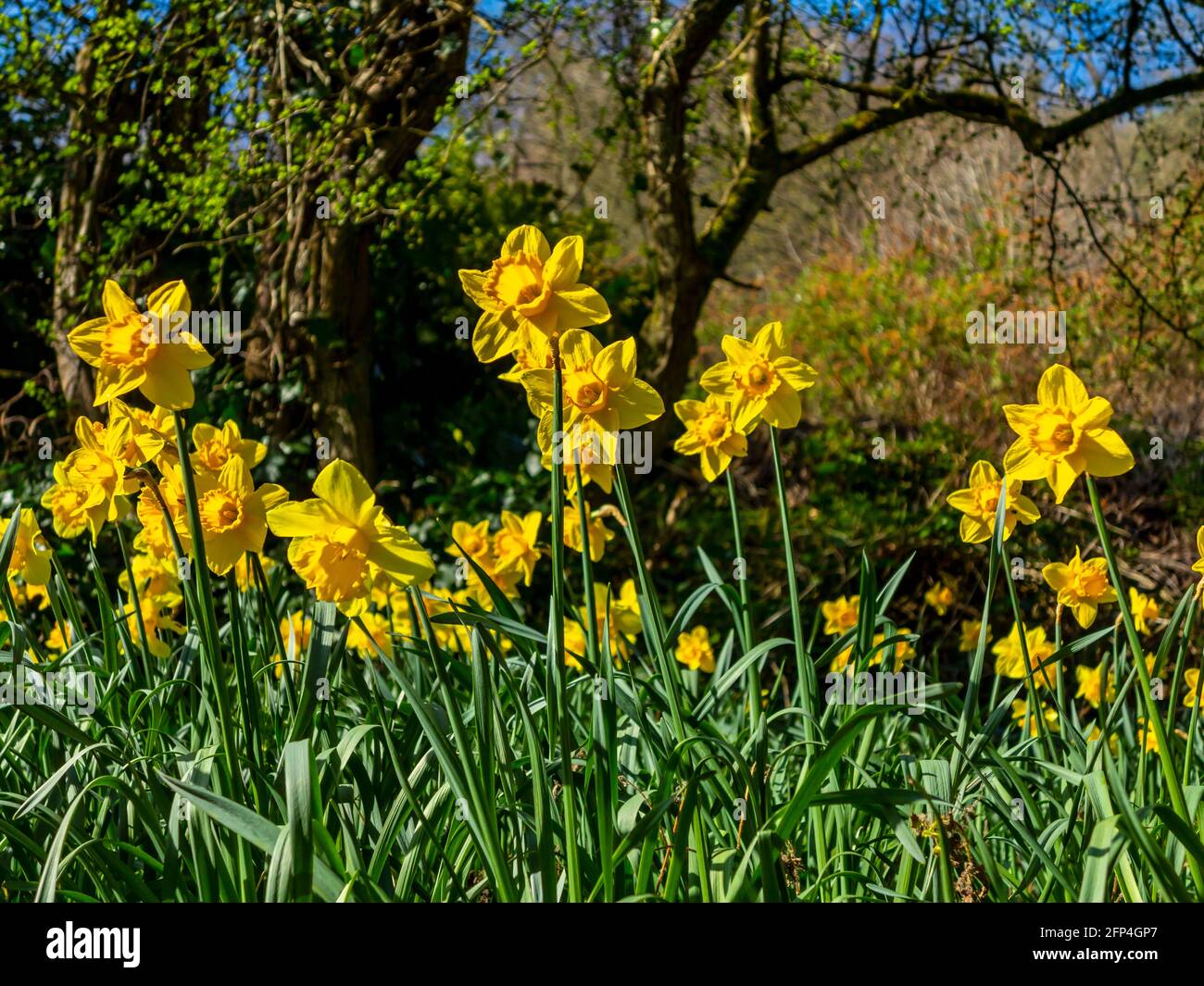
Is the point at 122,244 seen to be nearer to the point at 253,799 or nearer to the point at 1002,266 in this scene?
the point at 253,799

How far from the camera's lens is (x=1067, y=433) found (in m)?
1.42

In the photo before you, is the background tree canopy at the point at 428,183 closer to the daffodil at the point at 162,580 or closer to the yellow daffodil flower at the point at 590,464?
the daffodil at the point at 162,580

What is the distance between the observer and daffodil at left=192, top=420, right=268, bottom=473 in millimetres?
1545


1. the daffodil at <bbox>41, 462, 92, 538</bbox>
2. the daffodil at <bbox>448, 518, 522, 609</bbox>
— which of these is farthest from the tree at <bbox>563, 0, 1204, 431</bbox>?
the daffodil at <bbox>41, 462, 92, 538</bbox>

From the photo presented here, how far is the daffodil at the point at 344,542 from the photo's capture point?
1.29 meters

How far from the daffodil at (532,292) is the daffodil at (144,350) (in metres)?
0.33

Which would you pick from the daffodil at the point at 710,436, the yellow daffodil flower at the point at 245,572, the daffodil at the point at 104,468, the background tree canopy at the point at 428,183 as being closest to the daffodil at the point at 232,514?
the yellow daffodil flower at the point at 245,572

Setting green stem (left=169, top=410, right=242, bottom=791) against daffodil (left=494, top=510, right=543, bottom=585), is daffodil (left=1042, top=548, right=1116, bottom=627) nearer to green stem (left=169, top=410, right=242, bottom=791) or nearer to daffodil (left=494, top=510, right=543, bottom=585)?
daffodil (left=494, top=510, right=543, bottom=585)

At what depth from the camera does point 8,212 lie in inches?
197

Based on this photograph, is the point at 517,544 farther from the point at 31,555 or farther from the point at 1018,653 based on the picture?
the point at 1018,653

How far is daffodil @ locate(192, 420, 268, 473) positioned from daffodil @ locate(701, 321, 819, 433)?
0.63 metres

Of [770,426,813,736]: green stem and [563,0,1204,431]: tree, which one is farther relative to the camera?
[563,0,1204,431]: tree

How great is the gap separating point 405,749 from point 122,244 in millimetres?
3170

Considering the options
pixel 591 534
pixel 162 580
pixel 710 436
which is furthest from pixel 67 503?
pixel 710 436
